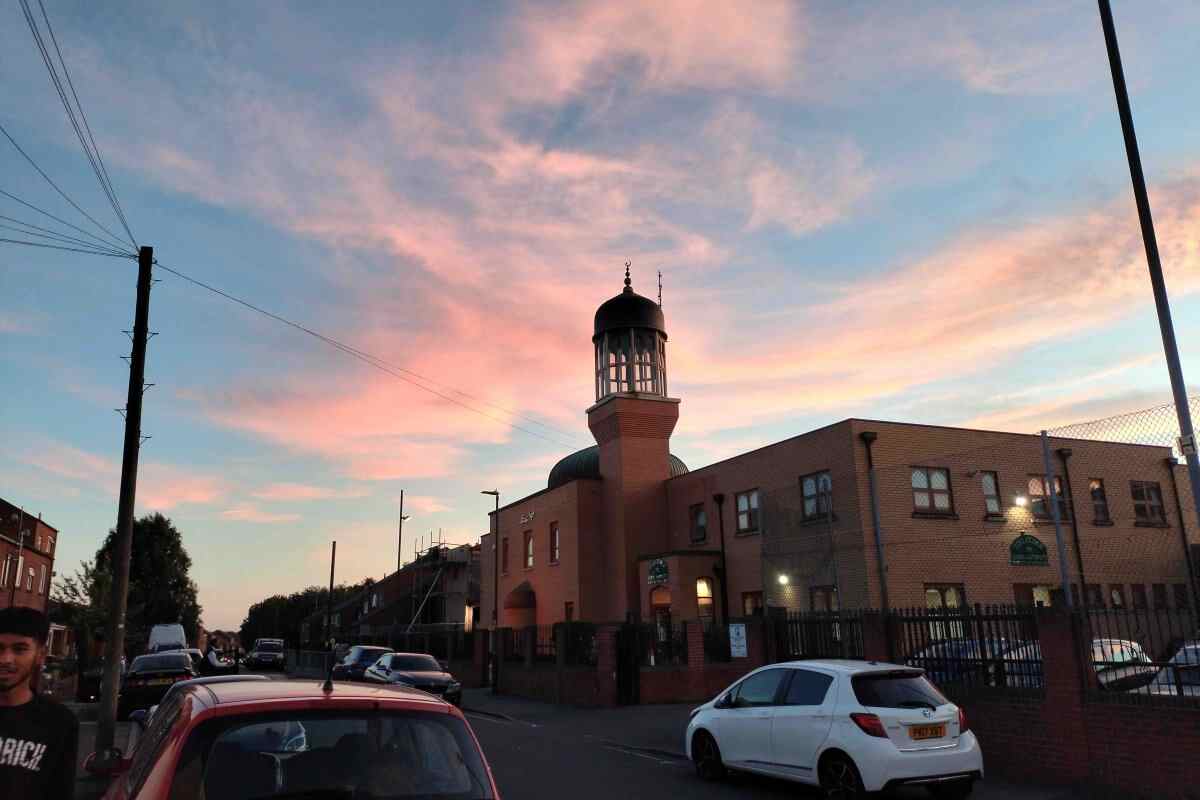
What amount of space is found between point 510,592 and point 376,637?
2114 centimetres

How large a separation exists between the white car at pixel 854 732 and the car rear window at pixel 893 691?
1 centimetres

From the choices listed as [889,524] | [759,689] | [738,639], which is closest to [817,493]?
[889,524]

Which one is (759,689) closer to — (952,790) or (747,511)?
(952,790)

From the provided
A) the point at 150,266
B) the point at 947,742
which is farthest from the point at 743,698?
the point at 150,266

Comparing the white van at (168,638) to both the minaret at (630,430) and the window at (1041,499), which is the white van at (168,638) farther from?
the window at (1041,499)

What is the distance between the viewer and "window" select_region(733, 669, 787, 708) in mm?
11438

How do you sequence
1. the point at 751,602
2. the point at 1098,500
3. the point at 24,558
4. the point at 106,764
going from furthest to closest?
the point at 24,558 < the point at 751,602 < the point at 1098,500 < the point at 106,764

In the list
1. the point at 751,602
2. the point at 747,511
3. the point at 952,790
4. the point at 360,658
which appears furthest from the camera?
the point at 747,511

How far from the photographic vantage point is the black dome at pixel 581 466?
143ft

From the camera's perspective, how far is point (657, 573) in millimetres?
33094

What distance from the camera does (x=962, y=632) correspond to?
42.9ft

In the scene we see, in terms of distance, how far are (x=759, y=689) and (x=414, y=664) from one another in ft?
48.8

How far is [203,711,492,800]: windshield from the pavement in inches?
300

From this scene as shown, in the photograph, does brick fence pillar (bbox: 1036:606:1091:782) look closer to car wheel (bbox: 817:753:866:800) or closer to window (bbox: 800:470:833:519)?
car wheel (bbox: 817:753:866:800)
